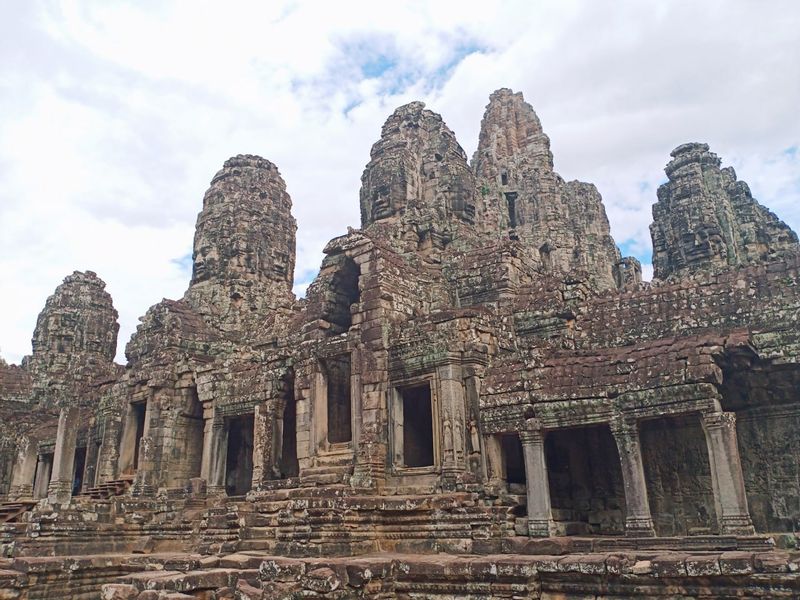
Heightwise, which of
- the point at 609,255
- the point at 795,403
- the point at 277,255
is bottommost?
the point at 795,403

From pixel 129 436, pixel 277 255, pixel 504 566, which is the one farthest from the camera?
pixel 277 255

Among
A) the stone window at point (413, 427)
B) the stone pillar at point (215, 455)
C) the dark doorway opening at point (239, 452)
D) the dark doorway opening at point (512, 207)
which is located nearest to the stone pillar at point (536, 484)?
the stone window at point (413, 427)

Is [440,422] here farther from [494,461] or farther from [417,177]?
[417,177]

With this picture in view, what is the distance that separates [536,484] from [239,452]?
11.7m

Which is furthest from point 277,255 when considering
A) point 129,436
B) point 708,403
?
point 708,403

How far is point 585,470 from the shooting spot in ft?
42.5

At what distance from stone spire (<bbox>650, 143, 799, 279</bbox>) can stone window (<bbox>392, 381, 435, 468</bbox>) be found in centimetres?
1027

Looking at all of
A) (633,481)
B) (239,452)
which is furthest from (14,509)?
(633,481)

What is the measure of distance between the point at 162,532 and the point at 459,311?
9.63 m

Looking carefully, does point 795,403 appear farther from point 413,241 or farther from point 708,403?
point 413,241

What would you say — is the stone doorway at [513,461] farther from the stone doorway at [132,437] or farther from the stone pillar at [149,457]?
the stone doorway at [132,437]

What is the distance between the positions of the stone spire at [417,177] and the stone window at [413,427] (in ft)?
19.1

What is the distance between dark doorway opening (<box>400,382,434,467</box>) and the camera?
1491 centimetres

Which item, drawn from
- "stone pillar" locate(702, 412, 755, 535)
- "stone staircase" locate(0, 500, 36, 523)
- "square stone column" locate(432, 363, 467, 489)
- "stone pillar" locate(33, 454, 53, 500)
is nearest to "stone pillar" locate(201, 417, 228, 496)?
"stone staircase" locate(0, 500, 36, 523)
